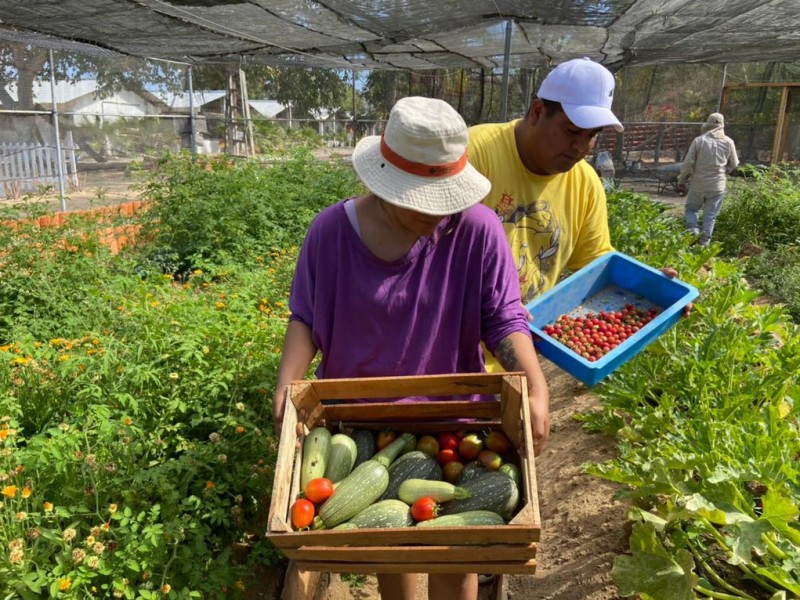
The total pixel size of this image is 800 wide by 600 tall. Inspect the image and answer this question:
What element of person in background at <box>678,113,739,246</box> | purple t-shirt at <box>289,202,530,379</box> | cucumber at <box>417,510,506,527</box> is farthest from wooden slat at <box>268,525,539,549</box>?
person in background at <box>678,113,739,246</box>

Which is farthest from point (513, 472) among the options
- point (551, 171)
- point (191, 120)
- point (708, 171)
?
point (191, 120)

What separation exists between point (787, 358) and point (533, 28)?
6.97 m

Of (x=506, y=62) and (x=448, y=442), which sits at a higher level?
(x=506, y=62)

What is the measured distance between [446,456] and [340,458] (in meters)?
0.33

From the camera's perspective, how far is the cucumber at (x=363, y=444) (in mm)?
1935

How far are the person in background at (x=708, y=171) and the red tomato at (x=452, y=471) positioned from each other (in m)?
9.03

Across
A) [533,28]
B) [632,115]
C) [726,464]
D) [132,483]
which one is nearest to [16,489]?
[132,483]

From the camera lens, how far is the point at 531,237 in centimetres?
264

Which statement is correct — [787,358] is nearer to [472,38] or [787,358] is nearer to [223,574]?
[223,574]

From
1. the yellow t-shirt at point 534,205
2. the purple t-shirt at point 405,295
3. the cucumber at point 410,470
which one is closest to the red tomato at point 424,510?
the cucumber at point 410,470

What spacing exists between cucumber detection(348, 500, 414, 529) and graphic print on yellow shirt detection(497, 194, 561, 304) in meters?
1.27

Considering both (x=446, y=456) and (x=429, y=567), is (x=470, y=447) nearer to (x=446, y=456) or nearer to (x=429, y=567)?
(x=446, y=456)

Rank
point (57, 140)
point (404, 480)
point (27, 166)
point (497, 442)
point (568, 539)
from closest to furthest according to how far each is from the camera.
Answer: point (404, 480) < point (497, 442) < point (568, 539) < point (27, 166) < point (57, 140)

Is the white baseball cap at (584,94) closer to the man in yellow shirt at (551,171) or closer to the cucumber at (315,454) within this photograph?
the man in yellow shirt at (551,171)
